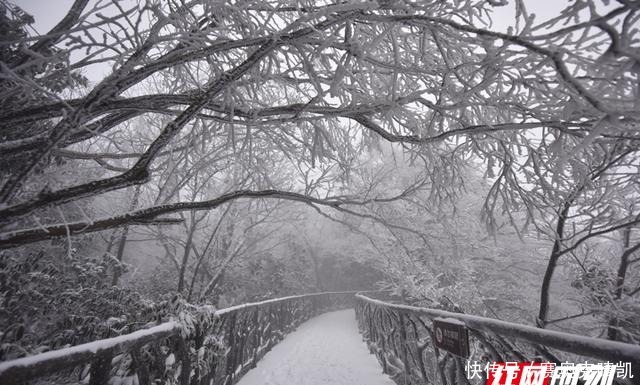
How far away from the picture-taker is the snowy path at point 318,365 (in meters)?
5.02

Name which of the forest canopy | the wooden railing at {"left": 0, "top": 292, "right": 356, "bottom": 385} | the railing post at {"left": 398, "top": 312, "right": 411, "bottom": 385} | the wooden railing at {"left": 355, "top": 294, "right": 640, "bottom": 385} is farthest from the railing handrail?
the wooden railing at {"left": 0, "top": 292, "right": 356, "bottom": 385}

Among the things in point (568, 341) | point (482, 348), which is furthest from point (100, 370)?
point (482, 348)

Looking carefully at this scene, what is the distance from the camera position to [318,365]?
599 centimetres

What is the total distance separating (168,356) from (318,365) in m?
3.84

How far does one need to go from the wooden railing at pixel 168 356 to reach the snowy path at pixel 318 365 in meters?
0.35

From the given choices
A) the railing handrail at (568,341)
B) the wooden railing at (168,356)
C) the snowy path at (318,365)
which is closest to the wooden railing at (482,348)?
the railing handrail at (568,341)

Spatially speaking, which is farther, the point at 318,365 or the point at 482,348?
the point at 318,365

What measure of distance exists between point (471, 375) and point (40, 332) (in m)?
6.17

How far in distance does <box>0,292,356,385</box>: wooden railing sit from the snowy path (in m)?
0.35

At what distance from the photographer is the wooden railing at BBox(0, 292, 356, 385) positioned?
148 cm

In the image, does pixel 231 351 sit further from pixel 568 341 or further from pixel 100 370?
pixel 568 341

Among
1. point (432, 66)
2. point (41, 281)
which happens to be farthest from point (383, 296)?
point (432, 66)

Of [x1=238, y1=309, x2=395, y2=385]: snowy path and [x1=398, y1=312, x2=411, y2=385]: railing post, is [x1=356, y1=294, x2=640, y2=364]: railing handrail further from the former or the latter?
[x1=238, y1=309, x2=395, y2=385]: snowy path

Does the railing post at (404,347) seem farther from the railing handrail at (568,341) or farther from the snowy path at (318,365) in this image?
the railing handrail at (568,341)
